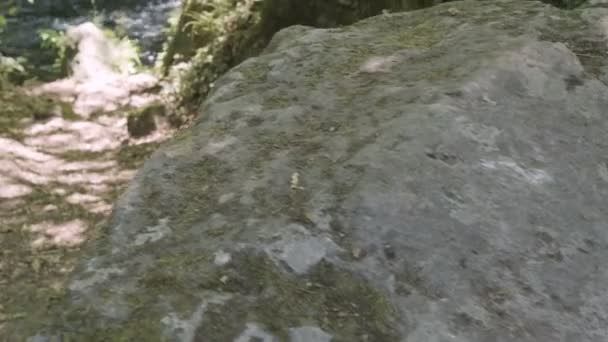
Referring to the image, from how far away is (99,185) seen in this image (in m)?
5.75

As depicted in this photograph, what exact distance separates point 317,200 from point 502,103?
0.70m

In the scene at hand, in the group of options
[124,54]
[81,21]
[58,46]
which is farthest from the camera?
[81,21]

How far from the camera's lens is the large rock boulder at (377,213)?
4.91 ft

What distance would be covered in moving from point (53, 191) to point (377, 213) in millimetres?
4463

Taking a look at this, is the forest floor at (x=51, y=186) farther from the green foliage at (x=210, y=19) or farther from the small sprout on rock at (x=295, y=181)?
the small sprout on rock at (x=295, y=181)

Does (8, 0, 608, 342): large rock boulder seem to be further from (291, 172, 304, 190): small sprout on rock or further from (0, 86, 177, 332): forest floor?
(0, 86, 177, 332): forest floor

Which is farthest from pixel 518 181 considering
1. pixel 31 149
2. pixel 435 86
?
pixel 31 149

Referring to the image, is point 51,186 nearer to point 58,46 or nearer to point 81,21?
point 58,46

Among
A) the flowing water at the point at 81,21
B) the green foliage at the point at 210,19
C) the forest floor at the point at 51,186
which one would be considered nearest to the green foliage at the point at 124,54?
the flowing water at the point at 81,21

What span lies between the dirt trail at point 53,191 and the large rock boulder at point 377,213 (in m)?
1.98

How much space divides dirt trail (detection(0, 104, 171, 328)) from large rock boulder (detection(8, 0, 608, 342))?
6.49ft

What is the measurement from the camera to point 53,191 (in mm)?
5559

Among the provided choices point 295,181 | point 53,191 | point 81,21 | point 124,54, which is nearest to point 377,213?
point 295,181

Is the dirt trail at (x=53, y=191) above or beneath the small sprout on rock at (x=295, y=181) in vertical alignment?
beneath
